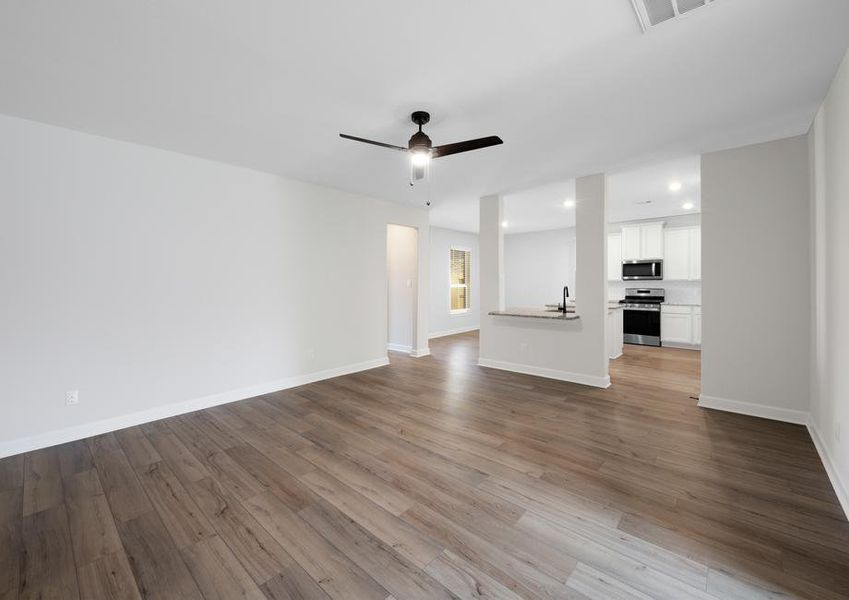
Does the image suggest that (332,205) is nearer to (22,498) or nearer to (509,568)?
(22,498)

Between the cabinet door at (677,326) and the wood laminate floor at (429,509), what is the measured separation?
3.92 metres

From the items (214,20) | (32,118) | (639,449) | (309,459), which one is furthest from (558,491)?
(32,118)

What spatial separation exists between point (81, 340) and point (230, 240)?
1.62 metres

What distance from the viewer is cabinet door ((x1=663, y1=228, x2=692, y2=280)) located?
22.8 feet

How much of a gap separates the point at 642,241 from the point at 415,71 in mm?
6837

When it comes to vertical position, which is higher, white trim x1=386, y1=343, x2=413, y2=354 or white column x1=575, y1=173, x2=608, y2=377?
white column x1=575, y1=173, x2=608, y2=377

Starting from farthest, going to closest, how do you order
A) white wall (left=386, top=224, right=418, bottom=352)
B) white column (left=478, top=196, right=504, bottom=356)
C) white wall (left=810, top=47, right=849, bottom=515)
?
white wall (left=386, top=224, right=418, bottom=352) < white column (left=478, top=196, right=504, bottom=356) < white wall (left=810, top=47, right=849, bottom=515)

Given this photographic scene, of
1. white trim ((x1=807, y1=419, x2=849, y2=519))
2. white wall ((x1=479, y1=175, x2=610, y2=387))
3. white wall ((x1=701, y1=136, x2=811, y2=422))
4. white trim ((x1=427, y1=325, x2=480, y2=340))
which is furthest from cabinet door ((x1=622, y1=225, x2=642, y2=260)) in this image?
white trim ((x1=807, y1=419, x2=849, y2=519))

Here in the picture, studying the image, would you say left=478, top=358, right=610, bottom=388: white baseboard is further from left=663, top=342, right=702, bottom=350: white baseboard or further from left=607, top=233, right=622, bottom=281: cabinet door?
left=607, top=233, right=622, bottom=281: cabinet door

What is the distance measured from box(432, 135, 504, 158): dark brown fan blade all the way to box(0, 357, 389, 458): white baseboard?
3.40 metres

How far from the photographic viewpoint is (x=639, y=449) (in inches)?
112

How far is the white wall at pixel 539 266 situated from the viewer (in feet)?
29.5

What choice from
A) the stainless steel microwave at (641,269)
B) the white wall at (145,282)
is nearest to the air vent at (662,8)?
the white wall at (145,282)

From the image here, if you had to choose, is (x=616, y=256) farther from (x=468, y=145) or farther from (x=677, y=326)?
(x=468, y=145)
